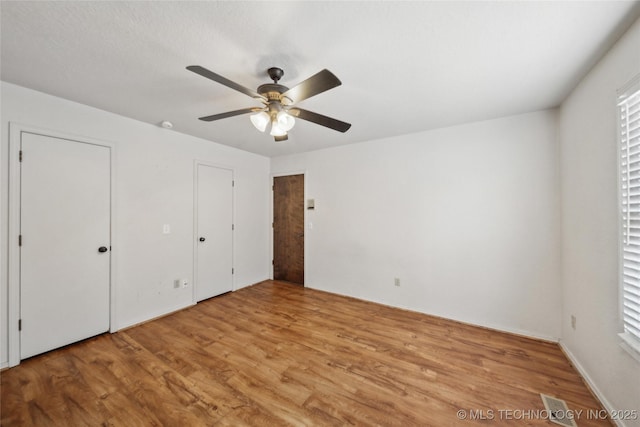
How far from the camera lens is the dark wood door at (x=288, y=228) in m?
4.17

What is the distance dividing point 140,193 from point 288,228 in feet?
7.51

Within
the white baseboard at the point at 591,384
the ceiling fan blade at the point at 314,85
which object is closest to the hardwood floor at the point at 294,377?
the white baseboard at the point at 591,384

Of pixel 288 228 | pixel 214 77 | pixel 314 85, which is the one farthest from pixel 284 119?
pixel 288 228

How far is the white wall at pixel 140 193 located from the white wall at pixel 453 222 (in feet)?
6.71

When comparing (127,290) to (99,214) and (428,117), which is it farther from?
(428,117)

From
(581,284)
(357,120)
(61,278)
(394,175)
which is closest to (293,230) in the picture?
(394,175)

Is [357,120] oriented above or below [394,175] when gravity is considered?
above

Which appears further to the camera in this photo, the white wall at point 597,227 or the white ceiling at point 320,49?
the white wall at point 597,227

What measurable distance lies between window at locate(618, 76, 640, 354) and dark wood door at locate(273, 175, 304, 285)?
11.5 ft

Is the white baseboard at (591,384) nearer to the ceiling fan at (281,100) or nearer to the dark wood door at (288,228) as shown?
the ceiling fan at (281,100)

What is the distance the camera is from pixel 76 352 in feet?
7.06

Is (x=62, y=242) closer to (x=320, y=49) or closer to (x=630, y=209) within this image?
(x=320, y=49)

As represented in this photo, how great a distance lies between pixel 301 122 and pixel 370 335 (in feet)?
8.47

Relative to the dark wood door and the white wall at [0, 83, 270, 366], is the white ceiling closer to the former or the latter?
the white wall at [0, 83, 270, 366]
